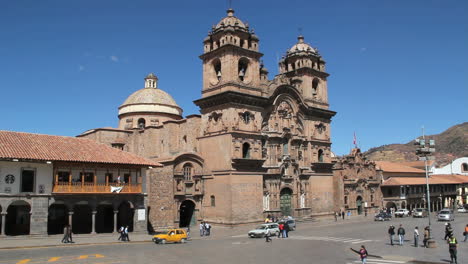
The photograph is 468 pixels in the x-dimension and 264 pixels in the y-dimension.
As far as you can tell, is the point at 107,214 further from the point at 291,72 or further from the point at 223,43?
the point at 291,72

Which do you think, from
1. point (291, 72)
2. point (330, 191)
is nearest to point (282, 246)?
point (330, 191)

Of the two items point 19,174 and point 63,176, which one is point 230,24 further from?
point 19,174

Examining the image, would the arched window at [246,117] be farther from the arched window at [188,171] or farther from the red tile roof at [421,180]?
the red tile roof at [421,180]

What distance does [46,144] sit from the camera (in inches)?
1393

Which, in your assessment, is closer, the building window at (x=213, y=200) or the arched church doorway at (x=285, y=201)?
the building window at (x=213, y=200)

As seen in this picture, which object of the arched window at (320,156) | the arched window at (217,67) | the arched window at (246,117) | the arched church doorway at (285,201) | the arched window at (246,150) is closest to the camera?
the arched window at (246,117)

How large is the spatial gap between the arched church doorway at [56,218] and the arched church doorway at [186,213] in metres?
13.1

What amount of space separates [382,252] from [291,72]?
36.9m

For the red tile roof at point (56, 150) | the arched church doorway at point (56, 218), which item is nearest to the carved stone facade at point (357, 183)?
the red tile roof at point (56, 150)

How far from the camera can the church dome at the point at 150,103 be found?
6212 centimetres

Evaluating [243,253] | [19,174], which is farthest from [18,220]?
[243,253]

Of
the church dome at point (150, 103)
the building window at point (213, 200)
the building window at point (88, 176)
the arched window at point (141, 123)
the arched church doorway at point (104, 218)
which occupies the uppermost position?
the church dome at point (150, 103)

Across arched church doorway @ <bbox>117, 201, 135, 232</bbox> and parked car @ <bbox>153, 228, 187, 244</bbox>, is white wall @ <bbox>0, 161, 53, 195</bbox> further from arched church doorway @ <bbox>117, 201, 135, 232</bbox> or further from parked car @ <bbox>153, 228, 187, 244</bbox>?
parked car @ <bbox>153, 228, 187, 244</bbox>

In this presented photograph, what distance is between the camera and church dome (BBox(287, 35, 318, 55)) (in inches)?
2336
